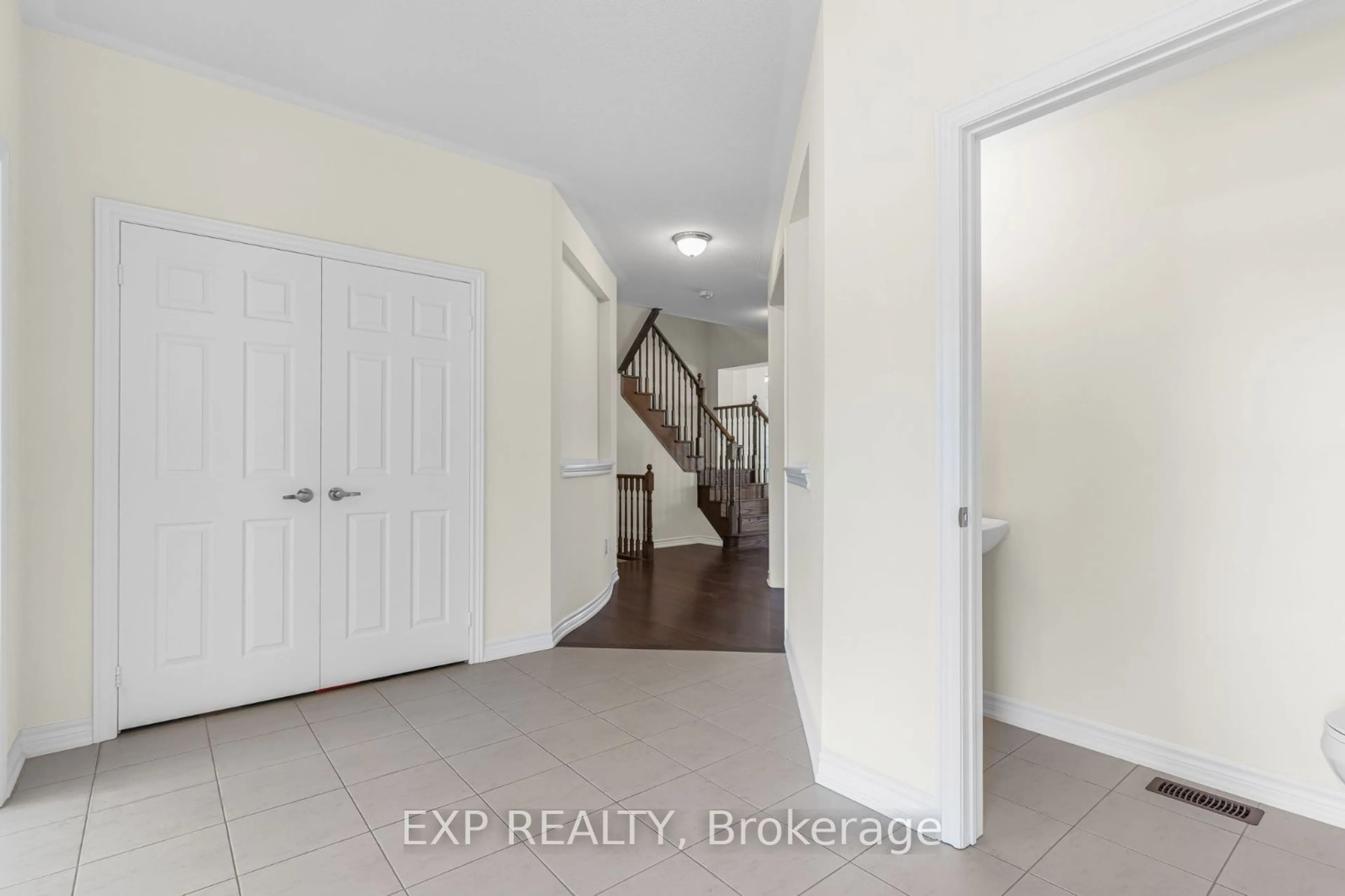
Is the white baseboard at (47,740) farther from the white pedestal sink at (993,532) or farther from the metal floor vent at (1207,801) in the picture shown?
the metal floor vent at (1207,801)

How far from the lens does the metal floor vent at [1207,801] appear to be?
2.04 metres

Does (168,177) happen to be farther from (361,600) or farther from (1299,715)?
A: (1299,715)

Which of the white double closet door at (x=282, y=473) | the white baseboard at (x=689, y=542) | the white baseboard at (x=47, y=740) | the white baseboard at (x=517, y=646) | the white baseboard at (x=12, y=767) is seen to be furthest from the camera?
the white baseboard at (x=689, y=542)

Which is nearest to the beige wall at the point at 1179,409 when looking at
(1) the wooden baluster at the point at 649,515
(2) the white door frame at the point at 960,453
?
(2) the white door frame at the point at 960,453

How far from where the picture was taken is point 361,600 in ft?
10.5

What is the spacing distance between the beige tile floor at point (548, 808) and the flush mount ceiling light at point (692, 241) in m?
3.18

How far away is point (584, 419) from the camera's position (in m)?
5.05

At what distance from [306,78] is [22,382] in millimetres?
1649

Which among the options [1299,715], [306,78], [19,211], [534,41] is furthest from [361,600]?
[1299,715]

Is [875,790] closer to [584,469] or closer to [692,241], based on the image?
[584,469]

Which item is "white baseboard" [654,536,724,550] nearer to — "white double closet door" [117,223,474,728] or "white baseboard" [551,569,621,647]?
"white baseboard" [551,569,621,647]

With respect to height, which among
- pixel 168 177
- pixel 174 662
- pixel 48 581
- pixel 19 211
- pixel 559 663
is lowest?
pixel 559 663

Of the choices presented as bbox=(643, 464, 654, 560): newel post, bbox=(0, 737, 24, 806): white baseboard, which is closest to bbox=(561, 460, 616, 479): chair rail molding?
bbox=(643, 464, 654, 560): newel post

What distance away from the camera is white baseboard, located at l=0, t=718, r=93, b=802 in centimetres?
230
